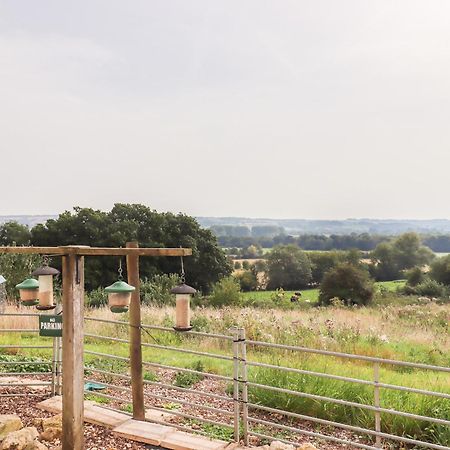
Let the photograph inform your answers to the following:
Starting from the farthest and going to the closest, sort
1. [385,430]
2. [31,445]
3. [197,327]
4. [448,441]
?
[197,327] < [385,430] < [448,441] < [31,445]

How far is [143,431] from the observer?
6156 millimetres

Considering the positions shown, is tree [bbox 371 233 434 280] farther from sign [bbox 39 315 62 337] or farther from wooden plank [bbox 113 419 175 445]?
sign [bbox 39 315 62 337]

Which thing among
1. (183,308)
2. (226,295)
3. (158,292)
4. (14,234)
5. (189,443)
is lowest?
(226,295)

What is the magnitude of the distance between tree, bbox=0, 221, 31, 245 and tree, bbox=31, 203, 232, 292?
82cm

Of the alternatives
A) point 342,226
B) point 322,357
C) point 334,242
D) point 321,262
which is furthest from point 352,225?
point 322,357

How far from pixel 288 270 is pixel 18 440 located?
4799 centimetres

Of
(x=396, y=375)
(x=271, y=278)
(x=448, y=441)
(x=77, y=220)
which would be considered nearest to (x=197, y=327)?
(x=396, y=375)

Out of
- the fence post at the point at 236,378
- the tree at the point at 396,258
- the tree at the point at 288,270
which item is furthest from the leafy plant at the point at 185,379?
the tree at the point at 396,258

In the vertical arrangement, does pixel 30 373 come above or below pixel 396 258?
above

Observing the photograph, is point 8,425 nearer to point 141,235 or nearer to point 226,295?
point 226,295

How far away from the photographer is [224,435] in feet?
20.7

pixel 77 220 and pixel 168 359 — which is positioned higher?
pixel 77 220

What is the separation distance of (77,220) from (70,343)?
3173 centimetres

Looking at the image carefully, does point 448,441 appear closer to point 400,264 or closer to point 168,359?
point 168,359
